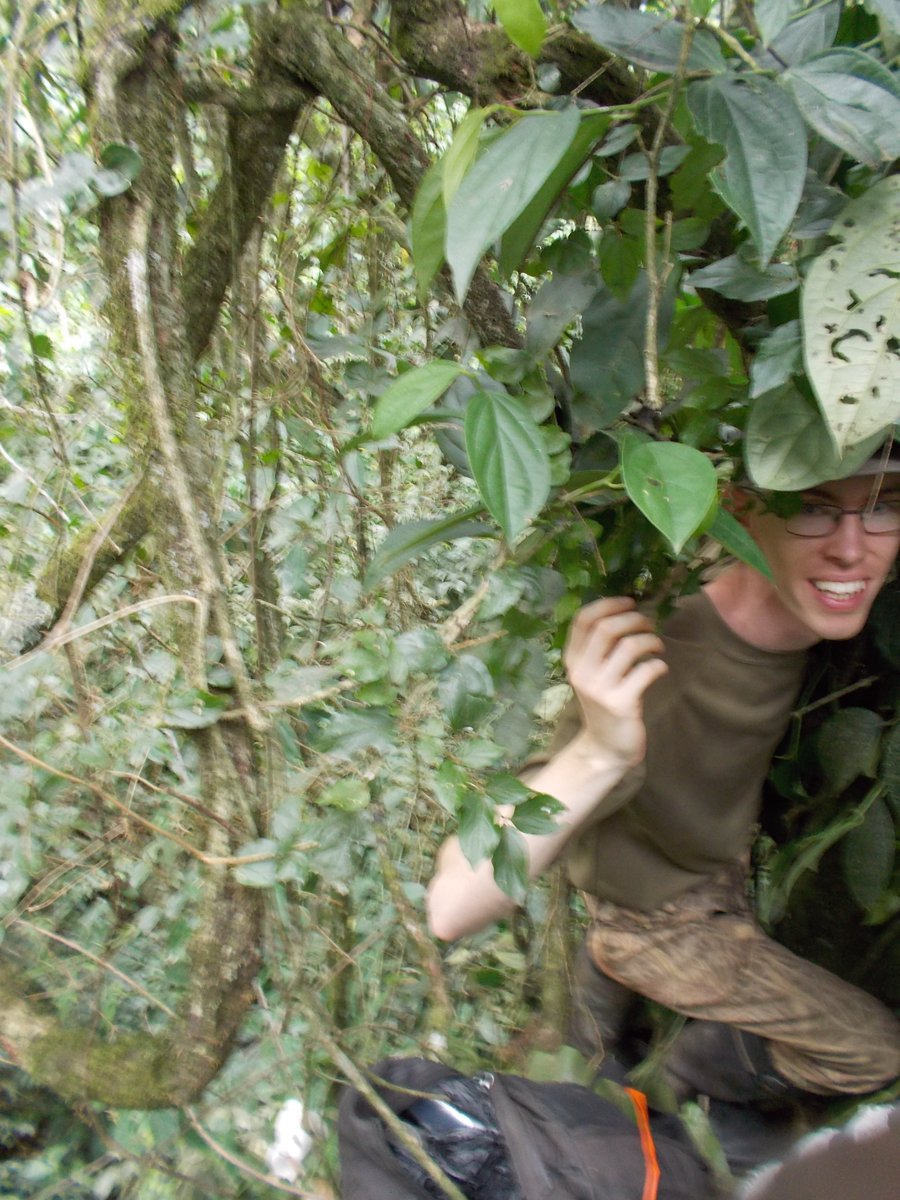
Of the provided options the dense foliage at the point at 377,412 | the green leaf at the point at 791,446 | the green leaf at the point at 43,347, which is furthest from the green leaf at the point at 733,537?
the green leaf at the point at 43,347

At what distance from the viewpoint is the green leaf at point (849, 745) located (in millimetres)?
1001

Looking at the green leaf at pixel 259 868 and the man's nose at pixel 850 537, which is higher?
the green leaf at pixel 259 868

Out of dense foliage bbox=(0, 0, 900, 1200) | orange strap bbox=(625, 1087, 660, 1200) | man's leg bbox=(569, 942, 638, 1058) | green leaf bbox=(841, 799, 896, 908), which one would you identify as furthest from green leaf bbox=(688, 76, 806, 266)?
man's leg bbox=(569, 942, 638, 1058)

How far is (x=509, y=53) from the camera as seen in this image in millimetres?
763

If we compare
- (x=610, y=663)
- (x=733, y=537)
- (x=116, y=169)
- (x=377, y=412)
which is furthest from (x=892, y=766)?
(x=116, y=169)

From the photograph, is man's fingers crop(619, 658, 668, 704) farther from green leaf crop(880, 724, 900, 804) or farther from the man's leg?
the man's leg

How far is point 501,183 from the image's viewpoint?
21.8 inches

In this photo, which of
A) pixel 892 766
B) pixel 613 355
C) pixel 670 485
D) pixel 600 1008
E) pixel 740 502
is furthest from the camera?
pixel 600 1008

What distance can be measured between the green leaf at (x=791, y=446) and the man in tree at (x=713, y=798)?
126 millimetres

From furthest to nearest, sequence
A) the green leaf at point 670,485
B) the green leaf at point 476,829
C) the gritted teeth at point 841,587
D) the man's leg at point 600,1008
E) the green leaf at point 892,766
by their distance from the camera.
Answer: the man's leg at point 600,1008 → the green leaf at point 892,766 → the gritted teeth at point 841,587 → the green leaf at point 476,829 → the green leaf at point 670,485

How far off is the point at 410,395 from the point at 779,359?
0.99 feet

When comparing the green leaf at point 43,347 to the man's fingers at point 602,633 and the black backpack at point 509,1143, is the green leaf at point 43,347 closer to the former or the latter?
the man's fingers at point 602,633

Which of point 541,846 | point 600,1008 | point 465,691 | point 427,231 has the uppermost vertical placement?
point 427,231

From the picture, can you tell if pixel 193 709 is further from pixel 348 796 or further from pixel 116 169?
pixel 116 169
